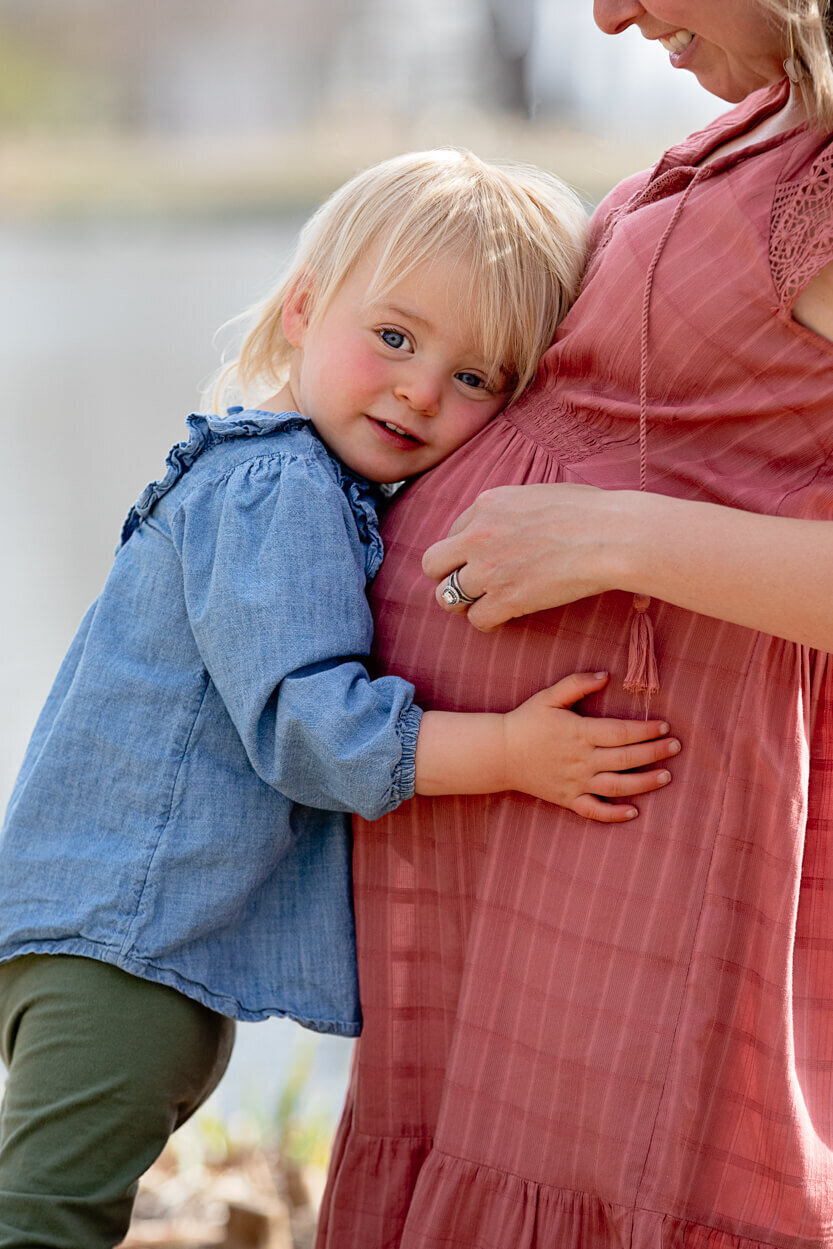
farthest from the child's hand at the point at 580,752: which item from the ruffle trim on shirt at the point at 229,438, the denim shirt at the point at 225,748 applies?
the ruffle trim on shirt at the point at 229,438

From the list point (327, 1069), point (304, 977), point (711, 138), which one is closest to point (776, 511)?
point (711, 138)

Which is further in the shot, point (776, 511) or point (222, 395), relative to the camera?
point (222, 395)

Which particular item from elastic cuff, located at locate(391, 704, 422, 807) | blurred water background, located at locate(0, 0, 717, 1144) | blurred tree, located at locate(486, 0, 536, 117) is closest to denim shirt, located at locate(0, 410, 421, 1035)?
elastic cuff, located at locate(391, 704, 422, 807)

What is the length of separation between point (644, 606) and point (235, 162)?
459 cm

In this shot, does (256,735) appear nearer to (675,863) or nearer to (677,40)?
(675,863)

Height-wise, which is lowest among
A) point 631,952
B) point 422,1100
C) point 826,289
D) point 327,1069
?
point 327,1069

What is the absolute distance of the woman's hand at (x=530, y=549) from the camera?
1.23m

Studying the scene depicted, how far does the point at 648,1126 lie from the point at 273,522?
73cm

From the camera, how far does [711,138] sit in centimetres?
138

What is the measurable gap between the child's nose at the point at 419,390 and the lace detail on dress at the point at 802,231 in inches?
16.1

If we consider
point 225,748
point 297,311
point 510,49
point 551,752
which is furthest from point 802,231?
point 510,49

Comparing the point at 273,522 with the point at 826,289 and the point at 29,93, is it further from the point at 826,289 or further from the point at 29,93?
the point at 29,93

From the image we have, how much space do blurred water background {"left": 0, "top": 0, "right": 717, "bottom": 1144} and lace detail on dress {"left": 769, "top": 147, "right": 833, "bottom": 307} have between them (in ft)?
10.1

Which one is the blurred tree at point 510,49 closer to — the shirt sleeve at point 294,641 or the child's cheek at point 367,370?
the child's cheek at point 367,370
